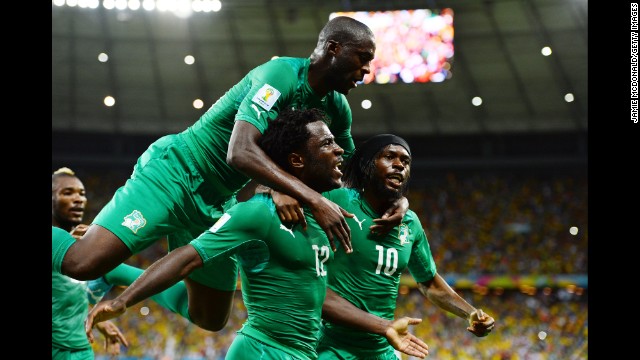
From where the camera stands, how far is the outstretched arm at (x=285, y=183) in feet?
12.1

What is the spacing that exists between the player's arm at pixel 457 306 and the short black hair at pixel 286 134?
5.06 feet

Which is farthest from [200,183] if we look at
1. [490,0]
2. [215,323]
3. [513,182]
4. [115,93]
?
[513,182]

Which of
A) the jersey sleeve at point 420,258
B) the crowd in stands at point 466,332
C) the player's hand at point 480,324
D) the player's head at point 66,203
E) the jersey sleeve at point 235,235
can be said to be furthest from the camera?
the crowd in stands at point 466,332

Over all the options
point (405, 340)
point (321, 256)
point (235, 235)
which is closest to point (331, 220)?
point (321, 256)

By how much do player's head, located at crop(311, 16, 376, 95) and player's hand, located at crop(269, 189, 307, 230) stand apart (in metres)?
0.95

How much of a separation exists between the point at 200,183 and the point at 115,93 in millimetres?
21912

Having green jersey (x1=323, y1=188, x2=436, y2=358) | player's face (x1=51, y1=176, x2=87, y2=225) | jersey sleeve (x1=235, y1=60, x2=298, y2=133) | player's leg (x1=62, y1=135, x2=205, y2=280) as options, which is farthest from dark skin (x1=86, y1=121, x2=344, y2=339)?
player's face (x1=51, y1=176, x2=87, y2=225)

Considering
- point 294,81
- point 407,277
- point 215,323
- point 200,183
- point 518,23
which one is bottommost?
point 215,323

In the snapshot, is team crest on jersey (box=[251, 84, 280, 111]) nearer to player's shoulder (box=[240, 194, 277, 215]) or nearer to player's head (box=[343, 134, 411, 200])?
player's shoulder (box=[240, 194, 277, 215])

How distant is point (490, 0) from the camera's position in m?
21.4

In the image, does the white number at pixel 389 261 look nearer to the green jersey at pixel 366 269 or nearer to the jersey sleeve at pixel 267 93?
the green jersey at pixel 366 269

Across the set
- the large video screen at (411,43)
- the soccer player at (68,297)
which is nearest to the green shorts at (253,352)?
the soccer player at (68,297)

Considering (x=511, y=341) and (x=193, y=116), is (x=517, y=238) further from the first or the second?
(x=193, y=116)

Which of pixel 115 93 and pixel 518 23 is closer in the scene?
pixel 518 23
